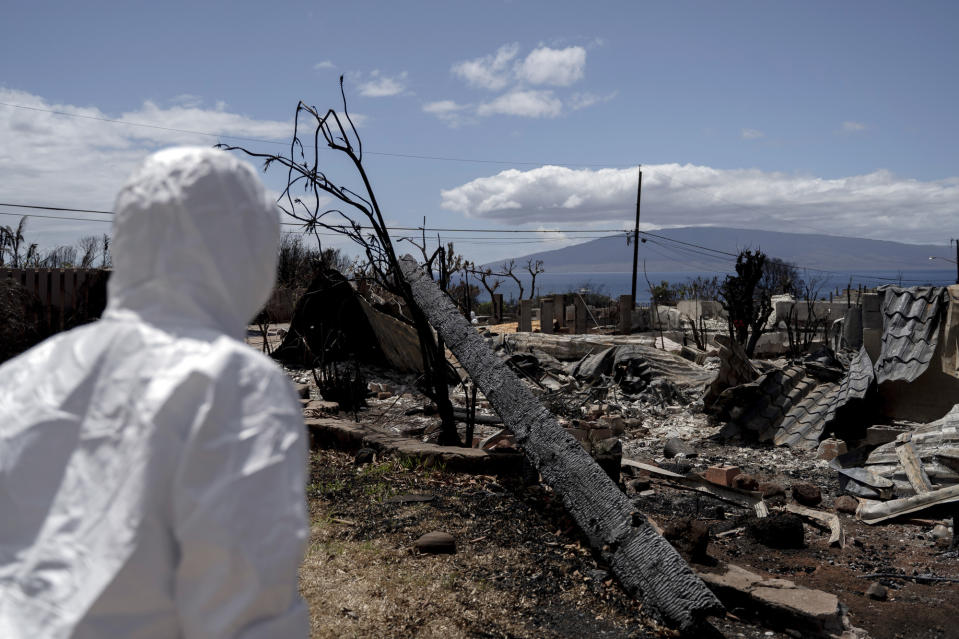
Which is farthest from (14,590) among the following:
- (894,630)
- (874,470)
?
(874,470)

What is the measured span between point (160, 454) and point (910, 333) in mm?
9619

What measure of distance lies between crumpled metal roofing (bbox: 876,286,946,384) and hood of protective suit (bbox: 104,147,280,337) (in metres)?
9.05

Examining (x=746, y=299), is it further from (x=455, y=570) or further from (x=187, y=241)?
(x=187, y=241)

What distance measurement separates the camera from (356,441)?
24.1 feet

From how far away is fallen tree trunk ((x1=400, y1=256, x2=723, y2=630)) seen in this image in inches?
158

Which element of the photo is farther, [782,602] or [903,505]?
[903,505]

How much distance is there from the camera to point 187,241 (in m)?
1.31

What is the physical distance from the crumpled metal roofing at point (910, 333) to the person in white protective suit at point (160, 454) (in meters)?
9.09

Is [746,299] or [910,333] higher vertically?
[746,299]

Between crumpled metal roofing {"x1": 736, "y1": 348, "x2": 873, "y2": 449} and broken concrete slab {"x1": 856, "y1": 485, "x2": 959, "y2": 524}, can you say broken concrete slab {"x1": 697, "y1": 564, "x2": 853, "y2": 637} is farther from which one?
crumpled metal roofing {"x1": 736, "y1": 348, "x2": 873, "y2": 449}

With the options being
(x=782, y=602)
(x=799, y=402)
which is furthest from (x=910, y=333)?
(x=782, y=602)

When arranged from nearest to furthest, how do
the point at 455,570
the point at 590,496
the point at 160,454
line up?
the point at 160,454
the point at 455,570
the point at 590,496

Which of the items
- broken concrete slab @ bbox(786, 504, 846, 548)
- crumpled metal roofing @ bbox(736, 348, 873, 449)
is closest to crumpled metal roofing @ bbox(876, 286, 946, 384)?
crumpled metal roofing @ bbox(736, 348, 873, 449)

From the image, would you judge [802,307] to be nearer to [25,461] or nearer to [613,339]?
[613,339]
